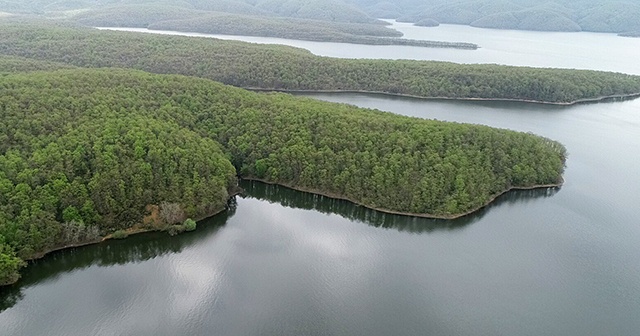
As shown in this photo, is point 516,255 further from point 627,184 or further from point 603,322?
point 627,184

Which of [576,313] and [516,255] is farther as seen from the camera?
[516,255]

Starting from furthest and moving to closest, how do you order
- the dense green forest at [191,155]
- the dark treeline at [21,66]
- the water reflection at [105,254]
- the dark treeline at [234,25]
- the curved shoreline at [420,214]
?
1. the dark treeline at [234,25]
2. the dark treeline at [21,66]
3. the curved shoreline at [420,214]
4. the dense green forest at [191,155]
5. the water reflection at [105,254]

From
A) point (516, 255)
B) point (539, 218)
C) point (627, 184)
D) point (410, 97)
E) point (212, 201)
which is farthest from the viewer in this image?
point (410, 97)

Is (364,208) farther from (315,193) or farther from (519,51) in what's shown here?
(519,51)

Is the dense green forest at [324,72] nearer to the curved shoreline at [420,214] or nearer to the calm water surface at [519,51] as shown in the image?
the calm water surface at [519,51]

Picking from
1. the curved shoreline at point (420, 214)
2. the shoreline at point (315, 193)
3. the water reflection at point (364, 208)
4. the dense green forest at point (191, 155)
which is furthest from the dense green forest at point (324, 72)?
the water reflection at point (364, 208)

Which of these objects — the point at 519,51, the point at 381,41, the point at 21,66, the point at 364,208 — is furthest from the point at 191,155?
the point at 519,51

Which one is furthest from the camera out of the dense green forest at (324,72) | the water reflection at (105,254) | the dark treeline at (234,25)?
the dark treeline at (234,25)

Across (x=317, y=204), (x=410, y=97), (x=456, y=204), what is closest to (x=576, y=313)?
(x=456, y=204)

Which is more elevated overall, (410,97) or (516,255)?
(410,97)
